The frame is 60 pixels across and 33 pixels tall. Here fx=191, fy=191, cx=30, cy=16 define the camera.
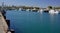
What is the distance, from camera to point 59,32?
27.4 meters

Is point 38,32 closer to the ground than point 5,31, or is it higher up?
closer to the ground

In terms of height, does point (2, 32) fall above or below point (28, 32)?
above

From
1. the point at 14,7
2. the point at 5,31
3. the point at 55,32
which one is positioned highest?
the point at 5,31

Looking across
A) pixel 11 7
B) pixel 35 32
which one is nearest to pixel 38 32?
pixel 35 32

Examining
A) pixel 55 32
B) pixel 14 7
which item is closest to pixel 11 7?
pixel 14 7

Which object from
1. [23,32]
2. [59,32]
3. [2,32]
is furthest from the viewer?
[59,32]

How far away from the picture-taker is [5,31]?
54.4ft

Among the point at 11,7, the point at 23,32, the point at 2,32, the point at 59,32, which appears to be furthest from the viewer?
the point at 11,7

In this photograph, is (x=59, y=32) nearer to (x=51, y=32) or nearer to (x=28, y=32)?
(x=51, y=32)

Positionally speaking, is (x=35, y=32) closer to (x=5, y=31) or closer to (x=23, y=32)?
(x=23, y=32)

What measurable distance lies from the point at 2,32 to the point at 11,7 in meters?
171

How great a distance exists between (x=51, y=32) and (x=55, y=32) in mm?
618

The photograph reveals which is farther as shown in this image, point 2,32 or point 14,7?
point 14,7

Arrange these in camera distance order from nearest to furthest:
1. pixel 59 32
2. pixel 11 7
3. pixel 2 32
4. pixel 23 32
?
Result: pixel 2 32, pixel 23 32, pixel 59 32, pixel 11 7
